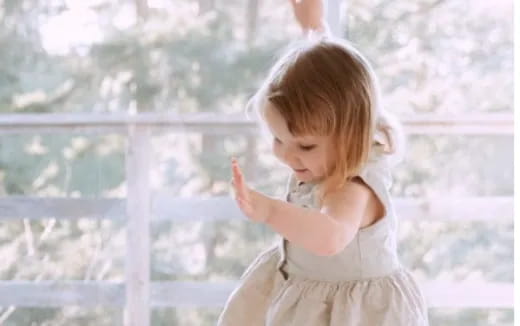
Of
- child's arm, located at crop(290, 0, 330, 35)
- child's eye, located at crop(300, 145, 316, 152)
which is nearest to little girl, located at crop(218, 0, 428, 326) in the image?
child's eye, located at crop(300, 145, 316, 152)

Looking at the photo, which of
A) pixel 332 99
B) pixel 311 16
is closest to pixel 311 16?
pixel 311 16

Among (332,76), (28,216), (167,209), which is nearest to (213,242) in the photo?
(167,209)

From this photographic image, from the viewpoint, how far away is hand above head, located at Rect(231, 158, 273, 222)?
98cm

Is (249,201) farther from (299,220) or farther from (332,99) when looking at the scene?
(332,99)

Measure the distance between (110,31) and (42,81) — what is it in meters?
0.20

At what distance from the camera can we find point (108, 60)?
1681 mm

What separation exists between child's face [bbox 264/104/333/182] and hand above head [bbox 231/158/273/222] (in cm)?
13

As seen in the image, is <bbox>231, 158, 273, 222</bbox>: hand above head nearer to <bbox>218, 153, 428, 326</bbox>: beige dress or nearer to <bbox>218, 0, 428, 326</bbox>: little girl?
<bbox>218, 0, 428, 326</bbox>: little girl

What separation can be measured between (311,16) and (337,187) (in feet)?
1.33

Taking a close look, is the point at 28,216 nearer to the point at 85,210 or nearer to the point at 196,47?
the point at 85,210

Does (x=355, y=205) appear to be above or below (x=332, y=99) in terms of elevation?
below

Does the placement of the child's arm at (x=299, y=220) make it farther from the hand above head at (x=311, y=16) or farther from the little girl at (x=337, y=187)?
the hand above head at (x=311, y=16)

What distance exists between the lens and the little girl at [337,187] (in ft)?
3.52

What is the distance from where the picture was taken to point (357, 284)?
44.8 inches
